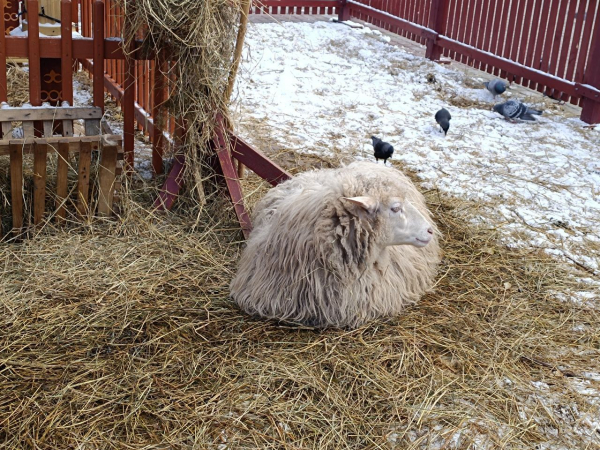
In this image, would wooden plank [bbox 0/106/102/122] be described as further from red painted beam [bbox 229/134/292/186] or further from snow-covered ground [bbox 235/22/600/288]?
snow-covered ground [bbox 235/22/600/288]

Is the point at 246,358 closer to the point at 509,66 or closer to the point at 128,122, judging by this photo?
the point at 128,122

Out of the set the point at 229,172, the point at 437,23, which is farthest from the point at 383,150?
the point at 437,23

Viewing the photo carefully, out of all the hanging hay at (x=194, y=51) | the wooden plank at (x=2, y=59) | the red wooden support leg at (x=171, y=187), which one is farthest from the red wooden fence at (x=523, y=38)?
the wooden plank at (x=2, y=59)

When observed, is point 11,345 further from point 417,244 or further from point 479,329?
point 479,329

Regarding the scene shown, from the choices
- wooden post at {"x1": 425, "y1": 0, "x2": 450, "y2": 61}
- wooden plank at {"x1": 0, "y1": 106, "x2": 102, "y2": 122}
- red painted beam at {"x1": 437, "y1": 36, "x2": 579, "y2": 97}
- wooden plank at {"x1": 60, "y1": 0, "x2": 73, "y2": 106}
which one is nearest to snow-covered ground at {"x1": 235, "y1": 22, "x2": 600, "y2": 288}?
red painted beam at {"x1": 437, "y1": 36, "x2": 579, "y2": 97}

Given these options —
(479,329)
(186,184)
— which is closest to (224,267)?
(186,184)

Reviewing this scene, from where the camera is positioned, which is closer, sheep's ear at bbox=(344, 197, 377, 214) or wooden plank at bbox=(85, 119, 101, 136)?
sheep's ear at bbox=(344, 197, 377, 214)

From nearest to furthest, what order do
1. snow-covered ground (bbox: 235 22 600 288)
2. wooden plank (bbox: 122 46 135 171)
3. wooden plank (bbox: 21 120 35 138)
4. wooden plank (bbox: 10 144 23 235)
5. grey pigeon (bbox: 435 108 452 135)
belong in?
1. wooden plank (bbox: 10 144 23 235)
2. wooden plank (bbox: 21 120 35 138)
3. wooden plank (bbox: 122 46 135 171)
4. snow-covered ground (bbox: 235 22 600 288)
5. grey pigeon (bbox: 435 108 452 135)

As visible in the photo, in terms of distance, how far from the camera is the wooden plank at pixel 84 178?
4.59 metres

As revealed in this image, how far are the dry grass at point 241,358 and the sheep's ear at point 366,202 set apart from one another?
2.26ft

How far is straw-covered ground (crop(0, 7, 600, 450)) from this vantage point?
305 centimetres

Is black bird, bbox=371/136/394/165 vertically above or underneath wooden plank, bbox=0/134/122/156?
underneath

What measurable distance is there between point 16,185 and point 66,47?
42.9 inches

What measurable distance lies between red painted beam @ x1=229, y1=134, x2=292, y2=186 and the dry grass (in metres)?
0.60
